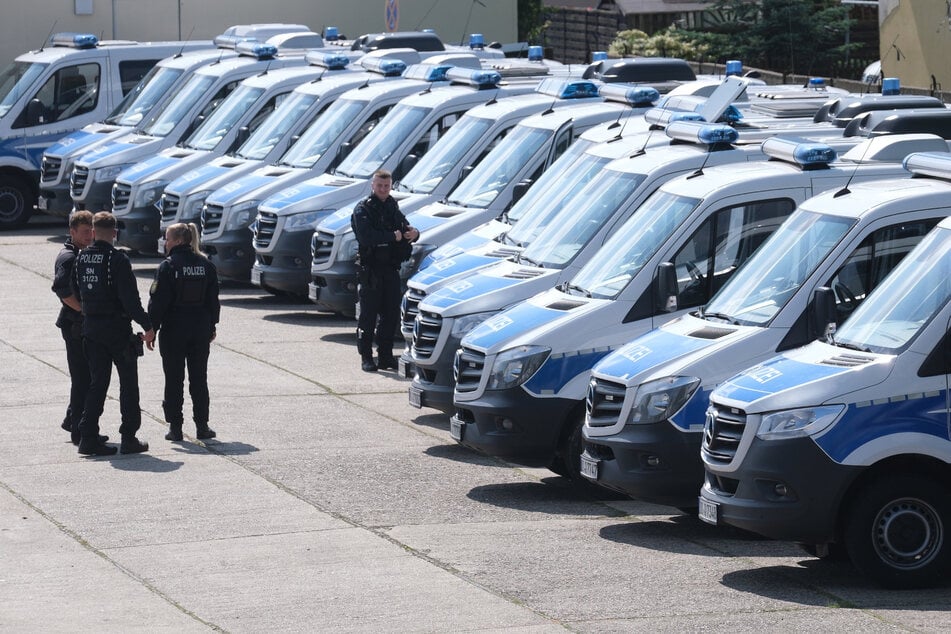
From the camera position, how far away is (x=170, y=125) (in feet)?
78.9

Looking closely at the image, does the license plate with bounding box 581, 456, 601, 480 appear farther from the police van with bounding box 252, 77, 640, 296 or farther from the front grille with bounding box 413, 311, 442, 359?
the police van with bounding box 252, 77, 640, 296

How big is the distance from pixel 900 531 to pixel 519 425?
116 inches

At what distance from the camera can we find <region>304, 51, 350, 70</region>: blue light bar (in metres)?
22.5

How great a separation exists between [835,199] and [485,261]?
13.1ft

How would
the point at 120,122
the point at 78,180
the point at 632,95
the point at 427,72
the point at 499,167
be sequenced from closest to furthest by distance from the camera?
the point at 632,95, the point at 499,167, the point at 427,72, the point at 78,180, the point at 120,122

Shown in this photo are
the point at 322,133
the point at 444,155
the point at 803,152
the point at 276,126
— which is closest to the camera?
the point at 803,152

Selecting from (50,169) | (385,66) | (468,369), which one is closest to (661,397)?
(468,369)

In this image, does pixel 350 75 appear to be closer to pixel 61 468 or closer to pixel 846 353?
pixel 61 468

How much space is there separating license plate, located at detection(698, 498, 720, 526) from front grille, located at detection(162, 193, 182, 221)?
12617 millimetres

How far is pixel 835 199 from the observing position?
1052 centimetres

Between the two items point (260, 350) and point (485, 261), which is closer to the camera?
point (485, 261)

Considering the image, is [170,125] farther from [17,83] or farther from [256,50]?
[17,83]

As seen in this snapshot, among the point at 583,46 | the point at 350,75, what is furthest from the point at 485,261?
the point at 583,46

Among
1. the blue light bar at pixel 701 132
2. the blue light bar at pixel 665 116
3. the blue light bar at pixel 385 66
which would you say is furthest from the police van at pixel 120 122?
the blue light bar at pixel 701 132
